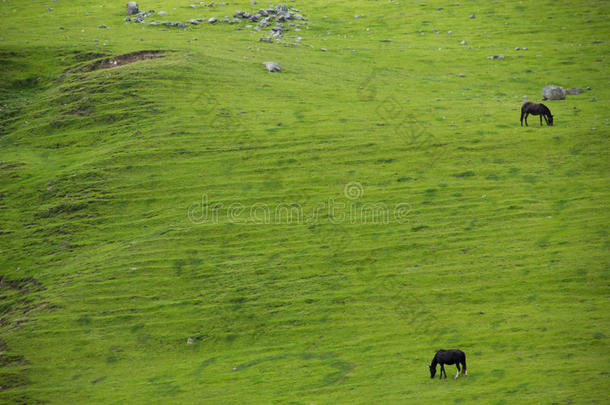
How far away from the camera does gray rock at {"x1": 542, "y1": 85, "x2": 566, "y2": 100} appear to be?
142ft

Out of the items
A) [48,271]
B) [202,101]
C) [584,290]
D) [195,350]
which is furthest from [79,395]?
[202,101]

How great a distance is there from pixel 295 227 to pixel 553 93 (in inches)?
1003

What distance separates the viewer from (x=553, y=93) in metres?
43.2

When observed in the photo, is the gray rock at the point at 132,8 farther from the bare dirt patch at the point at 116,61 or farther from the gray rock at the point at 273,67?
the gray rock at the point at 273,67

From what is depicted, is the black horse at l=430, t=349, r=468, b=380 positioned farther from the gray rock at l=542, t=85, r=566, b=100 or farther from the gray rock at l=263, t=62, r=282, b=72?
the gray rock at l=263, t=62, r=282, b=72

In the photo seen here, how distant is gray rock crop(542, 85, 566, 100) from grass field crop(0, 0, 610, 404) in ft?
4.36

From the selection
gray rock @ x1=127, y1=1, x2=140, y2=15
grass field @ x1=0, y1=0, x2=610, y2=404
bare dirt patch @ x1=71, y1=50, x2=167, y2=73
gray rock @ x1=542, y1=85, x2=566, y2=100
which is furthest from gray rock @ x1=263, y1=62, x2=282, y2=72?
gray rock @ x1=127, y1=1, x2=140, y2=15

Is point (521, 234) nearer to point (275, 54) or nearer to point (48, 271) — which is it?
point (48, 271)

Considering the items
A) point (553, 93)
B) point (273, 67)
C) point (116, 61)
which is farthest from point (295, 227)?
point (116, 61)

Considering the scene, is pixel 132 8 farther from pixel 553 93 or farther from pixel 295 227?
pixel 553 93

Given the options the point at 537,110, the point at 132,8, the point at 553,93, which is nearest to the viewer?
the point at 537,110

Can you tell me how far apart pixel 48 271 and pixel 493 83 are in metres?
38.0

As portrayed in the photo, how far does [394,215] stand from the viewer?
30844 millimetres

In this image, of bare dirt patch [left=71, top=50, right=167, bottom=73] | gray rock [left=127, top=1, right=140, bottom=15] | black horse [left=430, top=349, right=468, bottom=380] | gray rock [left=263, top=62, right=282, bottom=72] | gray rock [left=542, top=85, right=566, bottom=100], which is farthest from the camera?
gray rock [left=127, top=1, right=140, bottom=15]
